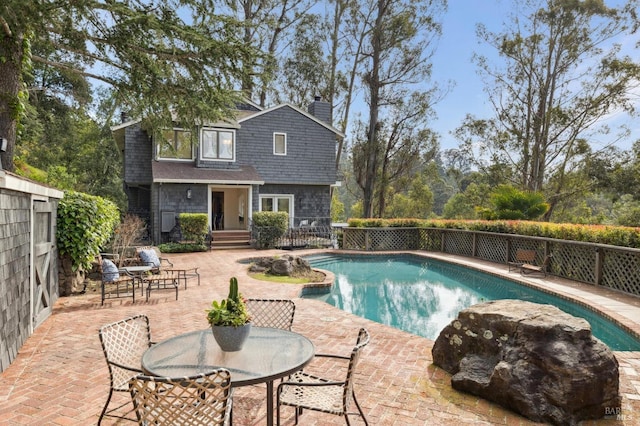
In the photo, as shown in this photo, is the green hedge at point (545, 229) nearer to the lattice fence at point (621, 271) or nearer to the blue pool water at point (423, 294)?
the lattice fence at point (621, 271)

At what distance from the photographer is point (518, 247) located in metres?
13.2

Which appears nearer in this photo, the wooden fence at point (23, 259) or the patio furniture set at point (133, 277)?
the wooden fence at point (23, 259)

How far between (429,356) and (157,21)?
7.36 metres

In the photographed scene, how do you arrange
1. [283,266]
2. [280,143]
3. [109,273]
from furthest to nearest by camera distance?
[280,143] → [283,266] → [109,273]

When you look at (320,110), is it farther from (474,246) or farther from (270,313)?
(270,313)

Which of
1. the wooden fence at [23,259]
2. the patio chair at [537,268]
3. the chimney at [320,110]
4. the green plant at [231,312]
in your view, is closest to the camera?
the green plant at [231,312]

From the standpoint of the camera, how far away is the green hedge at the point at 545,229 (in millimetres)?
9298

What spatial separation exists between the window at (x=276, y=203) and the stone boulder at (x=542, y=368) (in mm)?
16155

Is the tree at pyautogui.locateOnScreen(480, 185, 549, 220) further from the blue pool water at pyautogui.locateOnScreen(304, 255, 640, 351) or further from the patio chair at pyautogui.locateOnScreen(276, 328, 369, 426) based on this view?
the patio chair at pyautogui.locateOnScreen(276, 328, 369, 426)

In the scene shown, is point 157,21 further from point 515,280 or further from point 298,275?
point 515,280

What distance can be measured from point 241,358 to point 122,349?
1.24 metres

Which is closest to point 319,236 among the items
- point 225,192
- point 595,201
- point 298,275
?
point 225,192

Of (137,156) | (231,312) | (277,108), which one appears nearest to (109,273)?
(231,312)

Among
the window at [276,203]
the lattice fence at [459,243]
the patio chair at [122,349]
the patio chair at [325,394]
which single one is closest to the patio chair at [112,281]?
the patio chair at [122,349]
